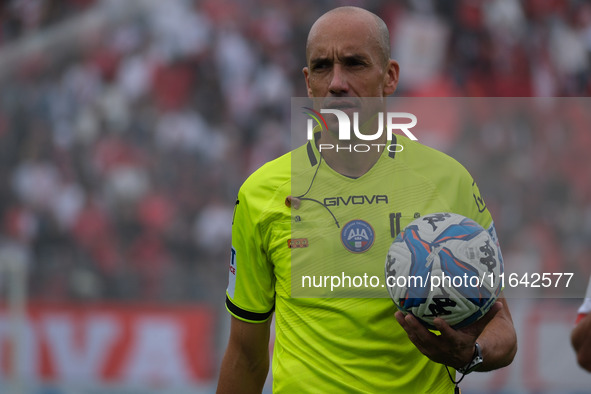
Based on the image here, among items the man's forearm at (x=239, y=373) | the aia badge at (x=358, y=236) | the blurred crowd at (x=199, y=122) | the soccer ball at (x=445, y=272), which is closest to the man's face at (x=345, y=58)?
the aia badge at (x=358, y=236)

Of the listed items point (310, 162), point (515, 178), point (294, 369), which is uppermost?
point (515, 178)

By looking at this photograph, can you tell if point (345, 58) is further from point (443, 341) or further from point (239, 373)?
point (239, 373)

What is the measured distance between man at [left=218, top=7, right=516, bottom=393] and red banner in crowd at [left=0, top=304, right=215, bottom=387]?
5.35 meters

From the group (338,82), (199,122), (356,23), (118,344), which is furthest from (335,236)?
(199,122)

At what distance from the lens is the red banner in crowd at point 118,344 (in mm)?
8734

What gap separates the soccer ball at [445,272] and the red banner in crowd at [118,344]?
19.9 feet

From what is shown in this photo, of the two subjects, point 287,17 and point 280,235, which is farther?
point 287,17

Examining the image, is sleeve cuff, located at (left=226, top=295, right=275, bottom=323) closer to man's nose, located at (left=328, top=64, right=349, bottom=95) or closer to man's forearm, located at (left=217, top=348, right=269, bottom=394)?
man's forearm, located at (left=217, top=348, right=269, bottom=394)

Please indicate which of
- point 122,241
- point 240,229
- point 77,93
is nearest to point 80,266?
point 122,241

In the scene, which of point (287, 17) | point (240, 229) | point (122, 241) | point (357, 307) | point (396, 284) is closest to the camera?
point (396, 284)

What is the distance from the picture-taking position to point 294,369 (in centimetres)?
324

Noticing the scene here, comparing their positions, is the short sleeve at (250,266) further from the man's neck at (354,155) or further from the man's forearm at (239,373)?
the man's neck at (354,155)

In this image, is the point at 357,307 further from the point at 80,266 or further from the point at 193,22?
the point at 193,22

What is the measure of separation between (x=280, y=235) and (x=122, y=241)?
7459mm
